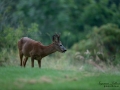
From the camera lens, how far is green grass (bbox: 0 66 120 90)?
1112cm

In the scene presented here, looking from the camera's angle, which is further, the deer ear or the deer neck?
Result: the deer neck

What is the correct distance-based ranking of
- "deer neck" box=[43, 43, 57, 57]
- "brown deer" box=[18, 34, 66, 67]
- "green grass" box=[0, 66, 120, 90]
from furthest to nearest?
"deer neck" box=[43, 43, 57, 57] < "brown deer" box=[18, 34, 66, 67] < "green grass" box=[0, 66, 120, 90]

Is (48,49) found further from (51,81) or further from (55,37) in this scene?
(51,81)

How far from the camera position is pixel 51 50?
16.8 m

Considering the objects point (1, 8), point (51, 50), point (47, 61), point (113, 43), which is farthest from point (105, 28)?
point (51, 50)

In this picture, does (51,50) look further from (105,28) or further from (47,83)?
(105,28)

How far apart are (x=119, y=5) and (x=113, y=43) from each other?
47.3 ft

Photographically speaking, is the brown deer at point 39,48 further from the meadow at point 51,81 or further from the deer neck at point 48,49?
the meadow at point 51,81

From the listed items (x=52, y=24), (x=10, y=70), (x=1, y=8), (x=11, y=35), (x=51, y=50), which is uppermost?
(x=52, y=24)

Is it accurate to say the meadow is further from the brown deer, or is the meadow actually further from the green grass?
the brown deer

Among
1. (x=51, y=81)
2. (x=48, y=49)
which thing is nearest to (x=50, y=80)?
(x=51, y=81)

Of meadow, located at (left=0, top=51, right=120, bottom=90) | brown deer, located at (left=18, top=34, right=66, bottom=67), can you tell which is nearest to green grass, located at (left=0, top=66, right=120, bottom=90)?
meadow, located at (left=0, top=51, right=120, bottom=90)

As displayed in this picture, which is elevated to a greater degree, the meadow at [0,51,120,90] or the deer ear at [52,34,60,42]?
the deer ear at [52,34,60,42]

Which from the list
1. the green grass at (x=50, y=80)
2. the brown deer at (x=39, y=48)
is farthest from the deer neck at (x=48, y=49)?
the green grass at (x=50, y=80)
